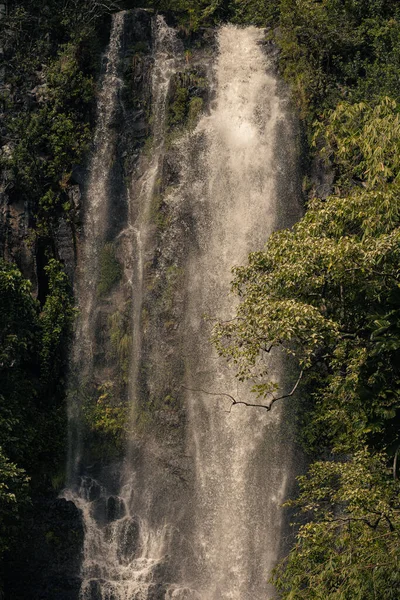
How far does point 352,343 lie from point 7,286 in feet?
29.5

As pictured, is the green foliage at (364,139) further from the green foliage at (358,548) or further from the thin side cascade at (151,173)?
the green foliage at (358,548)

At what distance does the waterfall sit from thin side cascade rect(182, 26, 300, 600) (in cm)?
3

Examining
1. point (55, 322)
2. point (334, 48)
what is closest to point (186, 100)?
point (334, 48)

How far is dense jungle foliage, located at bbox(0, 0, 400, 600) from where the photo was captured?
1348 cm

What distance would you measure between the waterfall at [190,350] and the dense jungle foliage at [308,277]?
2.28 ft

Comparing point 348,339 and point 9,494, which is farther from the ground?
point 348,339

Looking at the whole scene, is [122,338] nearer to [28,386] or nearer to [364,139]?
[28,386]

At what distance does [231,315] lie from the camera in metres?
23.1

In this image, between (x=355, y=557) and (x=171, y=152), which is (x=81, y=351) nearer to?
(x=171, y=152)

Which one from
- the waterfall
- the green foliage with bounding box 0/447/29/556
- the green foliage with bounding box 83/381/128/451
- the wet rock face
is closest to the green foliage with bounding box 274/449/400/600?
the waterfall

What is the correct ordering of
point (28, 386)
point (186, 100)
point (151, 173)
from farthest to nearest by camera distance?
point (186, 100)
point (151, 173)
point (28, 386)

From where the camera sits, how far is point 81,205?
24.4 m

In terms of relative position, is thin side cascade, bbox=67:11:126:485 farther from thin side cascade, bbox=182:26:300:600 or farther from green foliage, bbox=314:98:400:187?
green foliage, bbox=314:98:400:187

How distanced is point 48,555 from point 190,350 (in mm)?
6026
